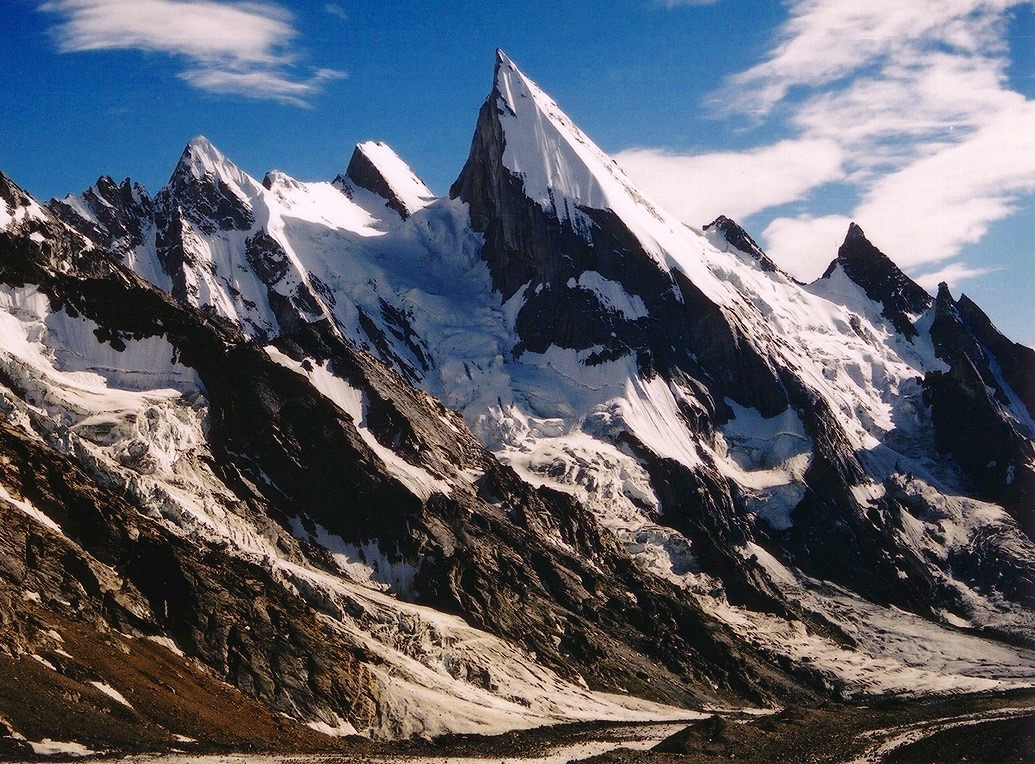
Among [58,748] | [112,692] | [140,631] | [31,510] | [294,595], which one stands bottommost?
[58,748]

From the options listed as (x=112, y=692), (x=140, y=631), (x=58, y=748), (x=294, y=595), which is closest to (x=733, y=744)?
(x=294, y=595)

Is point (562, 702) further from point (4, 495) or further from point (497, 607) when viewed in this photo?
point (4, 495)

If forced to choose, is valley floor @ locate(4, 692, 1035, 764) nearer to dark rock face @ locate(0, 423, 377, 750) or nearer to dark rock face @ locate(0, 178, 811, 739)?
dark rock face @ locate(0, 423, 377, 750)

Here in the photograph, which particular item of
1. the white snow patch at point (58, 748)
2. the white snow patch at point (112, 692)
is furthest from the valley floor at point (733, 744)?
the white snow patch at point (112, 692)

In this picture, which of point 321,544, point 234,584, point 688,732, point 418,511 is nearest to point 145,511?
point 234,584

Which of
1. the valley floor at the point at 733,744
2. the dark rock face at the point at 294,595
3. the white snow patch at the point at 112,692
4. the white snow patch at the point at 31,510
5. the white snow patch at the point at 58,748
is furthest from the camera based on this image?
the white snow patch at the point at 31,510

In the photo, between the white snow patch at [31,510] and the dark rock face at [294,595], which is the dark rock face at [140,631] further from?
the white snow patch at [31,510]

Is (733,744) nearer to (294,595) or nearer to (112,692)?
(294,595)

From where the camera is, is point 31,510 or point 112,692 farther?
point 31,510

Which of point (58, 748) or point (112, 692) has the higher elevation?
point (112, 692)

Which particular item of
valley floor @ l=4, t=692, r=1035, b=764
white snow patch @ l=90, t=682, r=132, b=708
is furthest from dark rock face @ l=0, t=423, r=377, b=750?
valley floor @ l=4, t=692, r=1035, b=764
